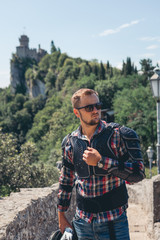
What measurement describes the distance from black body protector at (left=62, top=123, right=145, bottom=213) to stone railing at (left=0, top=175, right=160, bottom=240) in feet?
4.34

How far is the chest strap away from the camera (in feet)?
7.40

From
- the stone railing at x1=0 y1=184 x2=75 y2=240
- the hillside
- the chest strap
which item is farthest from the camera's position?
the hillside

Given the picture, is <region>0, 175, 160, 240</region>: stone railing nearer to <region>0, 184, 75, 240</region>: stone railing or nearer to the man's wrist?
<region>0, 184, 75, 240</region>: stone railing

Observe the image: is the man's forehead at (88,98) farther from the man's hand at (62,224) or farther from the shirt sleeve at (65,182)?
the man's hand at (62,224)

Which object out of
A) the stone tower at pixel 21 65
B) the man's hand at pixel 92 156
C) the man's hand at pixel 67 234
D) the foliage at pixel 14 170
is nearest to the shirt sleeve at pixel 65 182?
the man's hand at pixel 67 234

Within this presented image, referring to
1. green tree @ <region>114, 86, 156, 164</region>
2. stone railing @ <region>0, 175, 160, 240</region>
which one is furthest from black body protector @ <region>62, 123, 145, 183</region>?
green tree @ <region>114, 86, 156, 164</region>

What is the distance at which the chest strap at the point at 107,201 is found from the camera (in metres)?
2.26

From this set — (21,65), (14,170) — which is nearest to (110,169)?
(14,170)

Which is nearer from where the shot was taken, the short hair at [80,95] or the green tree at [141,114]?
the short hair at [80,95]

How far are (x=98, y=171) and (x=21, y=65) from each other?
4125 inches

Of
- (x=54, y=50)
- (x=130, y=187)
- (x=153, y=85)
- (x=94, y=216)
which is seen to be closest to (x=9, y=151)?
(x=130, y=187)

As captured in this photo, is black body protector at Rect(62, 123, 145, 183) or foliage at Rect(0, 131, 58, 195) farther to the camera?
foliage at Rect(0, 131, 58, 195)

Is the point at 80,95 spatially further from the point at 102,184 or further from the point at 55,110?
the point at 55,110

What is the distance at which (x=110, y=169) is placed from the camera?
2.17 metres
